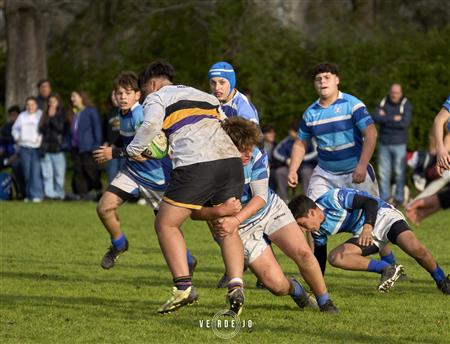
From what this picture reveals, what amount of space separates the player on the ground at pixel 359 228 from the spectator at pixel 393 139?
10.2 meters

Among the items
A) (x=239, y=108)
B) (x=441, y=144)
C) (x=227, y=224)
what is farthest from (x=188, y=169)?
(x=441, y=144)

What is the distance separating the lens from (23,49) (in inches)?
1077

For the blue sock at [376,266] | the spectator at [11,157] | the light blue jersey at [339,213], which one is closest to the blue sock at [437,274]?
the blue sock at [376,266]

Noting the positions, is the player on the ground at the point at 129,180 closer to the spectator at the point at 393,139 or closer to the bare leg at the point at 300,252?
the bare leg at the point at 300,252

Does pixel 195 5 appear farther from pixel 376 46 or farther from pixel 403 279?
pixel 403 279

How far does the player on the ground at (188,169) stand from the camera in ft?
26.9

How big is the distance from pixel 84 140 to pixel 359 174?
1081cm

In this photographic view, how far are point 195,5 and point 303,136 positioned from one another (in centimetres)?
1660

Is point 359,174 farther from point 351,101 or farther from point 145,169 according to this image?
point 145,169

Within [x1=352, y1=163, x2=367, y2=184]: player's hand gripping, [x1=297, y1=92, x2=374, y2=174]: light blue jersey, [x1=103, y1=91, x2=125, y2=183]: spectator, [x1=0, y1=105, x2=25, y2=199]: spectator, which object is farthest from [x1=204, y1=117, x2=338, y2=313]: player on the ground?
[x1=0, y1=105, x2=25, y2=199]: spectator

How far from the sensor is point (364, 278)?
436 inches

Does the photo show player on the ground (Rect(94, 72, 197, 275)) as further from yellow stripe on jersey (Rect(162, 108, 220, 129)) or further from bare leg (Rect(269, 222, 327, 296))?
yellow stripe on jersey (Rect(162, 108, 220, 129))

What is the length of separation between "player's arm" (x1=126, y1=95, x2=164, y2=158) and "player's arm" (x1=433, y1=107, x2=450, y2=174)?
73.4 inches

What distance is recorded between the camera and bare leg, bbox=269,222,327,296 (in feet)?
28.1
